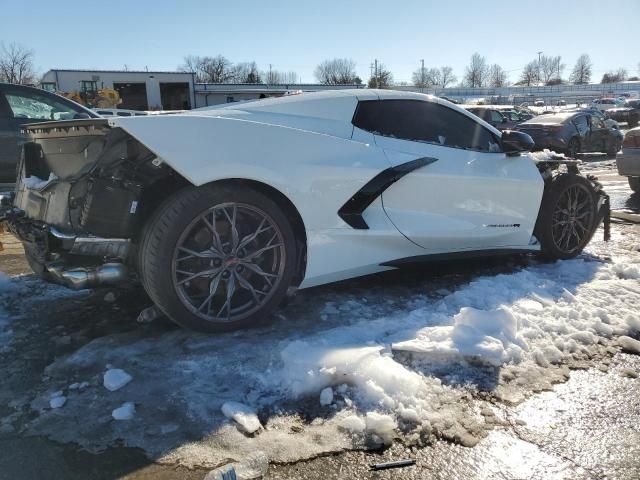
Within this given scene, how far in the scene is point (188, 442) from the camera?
2.27 metres

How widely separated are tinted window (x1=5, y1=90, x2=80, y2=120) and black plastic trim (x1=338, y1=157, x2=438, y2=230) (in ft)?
17.6

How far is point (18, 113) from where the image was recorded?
7.18 m

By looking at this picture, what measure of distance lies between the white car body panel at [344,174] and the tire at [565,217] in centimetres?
29

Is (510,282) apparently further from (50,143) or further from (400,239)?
(50,143)

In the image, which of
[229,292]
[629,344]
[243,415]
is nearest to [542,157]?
[629,344]

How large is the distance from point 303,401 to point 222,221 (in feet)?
3.93

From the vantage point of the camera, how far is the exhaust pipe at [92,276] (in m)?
3.03

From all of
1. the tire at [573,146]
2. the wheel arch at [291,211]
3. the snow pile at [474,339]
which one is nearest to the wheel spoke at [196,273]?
the wheel arch at [291,211]

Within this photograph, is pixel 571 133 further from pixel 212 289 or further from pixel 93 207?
pixel 93 207

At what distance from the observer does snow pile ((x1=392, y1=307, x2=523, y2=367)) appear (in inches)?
117

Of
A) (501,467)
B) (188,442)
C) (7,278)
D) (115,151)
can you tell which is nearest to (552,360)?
(501,467)

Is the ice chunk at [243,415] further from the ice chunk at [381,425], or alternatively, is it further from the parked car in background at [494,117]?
the parked car in background at [494,117]

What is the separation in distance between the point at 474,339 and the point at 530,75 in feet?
453

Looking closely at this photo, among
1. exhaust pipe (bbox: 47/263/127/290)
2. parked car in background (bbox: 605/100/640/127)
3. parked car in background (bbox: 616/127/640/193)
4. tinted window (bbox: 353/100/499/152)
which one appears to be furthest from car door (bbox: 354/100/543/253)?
parked car in background (bbox: 605/100/640/127)
